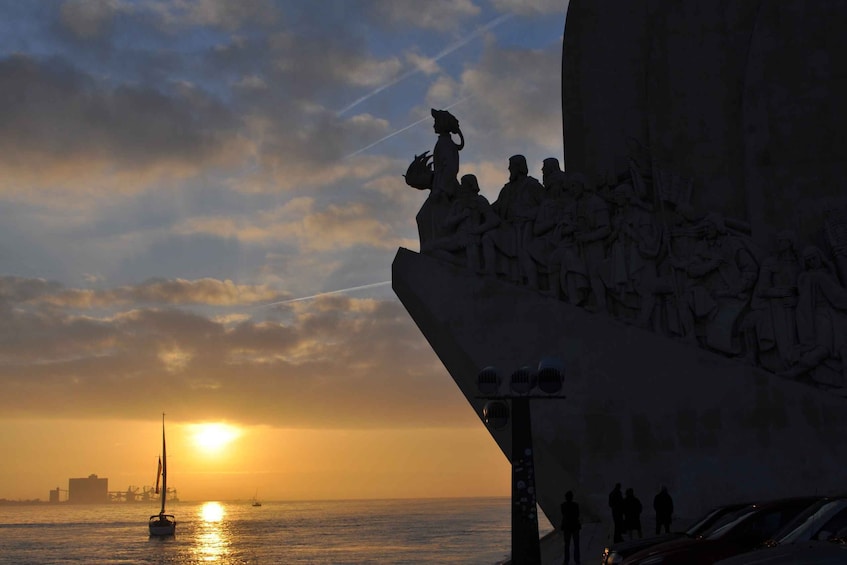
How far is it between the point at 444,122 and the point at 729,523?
32.5ft

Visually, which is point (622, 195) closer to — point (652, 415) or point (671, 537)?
point (652, 415)

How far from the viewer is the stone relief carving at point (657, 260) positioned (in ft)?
46.8

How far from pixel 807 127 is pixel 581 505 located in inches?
258

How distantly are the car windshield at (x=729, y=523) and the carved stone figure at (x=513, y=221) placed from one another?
7161 millimetres

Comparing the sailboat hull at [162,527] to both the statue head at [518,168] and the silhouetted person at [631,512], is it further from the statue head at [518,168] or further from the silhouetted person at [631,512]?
the silhouetted person at [631,512]

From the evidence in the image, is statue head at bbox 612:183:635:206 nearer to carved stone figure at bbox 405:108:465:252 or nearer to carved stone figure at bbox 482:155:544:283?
carved stone figure at bbox 482:155:544:283

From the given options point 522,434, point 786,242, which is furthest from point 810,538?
point 786,242

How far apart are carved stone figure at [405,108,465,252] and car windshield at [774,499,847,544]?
917 centimetres

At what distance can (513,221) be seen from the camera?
15617 mm

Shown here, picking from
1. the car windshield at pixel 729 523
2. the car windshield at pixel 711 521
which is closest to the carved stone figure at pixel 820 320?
the car windshield at pixel 711 521

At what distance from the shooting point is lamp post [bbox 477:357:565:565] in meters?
8.76

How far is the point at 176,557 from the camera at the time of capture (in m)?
36.0

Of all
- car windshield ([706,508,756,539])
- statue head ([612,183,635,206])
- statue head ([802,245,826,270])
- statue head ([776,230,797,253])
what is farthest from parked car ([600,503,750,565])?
statue head ([612,183,635,206])

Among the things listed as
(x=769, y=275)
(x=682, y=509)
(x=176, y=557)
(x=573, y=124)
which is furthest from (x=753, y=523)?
(x=176, y=557)
